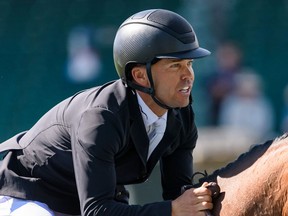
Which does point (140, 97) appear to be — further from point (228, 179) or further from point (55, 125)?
point (228, 179)

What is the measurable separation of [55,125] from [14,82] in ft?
28.3

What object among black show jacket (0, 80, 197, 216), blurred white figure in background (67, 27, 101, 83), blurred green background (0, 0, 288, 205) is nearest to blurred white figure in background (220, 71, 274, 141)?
blurred green background (0, 0, 288, 205)

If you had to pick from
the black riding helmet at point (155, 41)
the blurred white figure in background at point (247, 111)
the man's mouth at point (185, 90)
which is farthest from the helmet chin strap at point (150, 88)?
the blurred white figure in background at point (247, 111)

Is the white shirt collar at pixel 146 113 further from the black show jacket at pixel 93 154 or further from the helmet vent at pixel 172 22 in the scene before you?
the helmet vent at pixel 172 22

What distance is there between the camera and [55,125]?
411 centimetres

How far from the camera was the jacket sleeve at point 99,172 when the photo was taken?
3695 mm

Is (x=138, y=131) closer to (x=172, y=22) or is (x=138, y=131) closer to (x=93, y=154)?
(x=93, y=154)

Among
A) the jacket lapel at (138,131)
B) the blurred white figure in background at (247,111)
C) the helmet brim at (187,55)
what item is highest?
the helmet brim at (187,55)

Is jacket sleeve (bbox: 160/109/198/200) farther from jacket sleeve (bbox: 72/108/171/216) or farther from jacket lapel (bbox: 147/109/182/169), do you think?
jacket sleeve (bbox: 72/108/171/216)

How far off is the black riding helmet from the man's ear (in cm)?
3

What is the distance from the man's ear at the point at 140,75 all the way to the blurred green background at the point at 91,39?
803 cm

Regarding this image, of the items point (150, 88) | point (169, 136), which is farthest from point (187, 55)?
point (169, 136)

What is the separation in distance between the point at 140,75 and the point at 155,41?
8.7 inches

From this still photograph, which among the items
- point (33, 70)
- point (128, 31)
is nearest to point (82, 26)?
point (33, 70)
